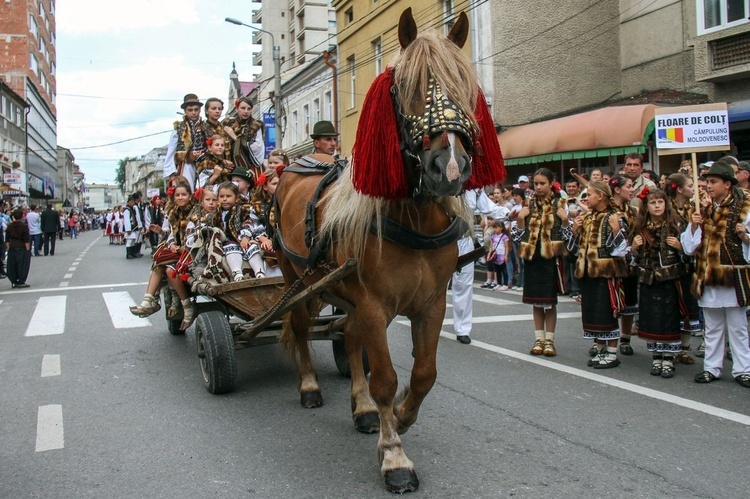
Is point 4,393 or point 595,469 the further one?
point 4,393

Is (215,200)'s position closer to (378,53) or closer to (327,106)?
(378,53)

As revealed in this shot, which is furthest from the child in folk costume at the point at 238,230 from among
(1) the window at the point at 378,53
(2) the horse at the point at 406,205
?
(1) the window at the point at 378,53

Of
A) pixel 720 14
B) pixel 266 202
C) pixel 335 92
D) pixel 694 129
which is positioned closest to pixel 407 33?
pixel 266 202

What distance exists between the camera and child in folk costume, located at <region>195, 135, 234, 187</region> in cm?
762

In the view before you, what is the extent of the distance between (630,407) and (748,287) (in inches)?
63.5

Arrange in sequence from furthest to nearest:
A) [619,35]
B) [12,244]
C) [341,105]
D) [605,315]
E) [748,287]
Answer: [341,105]
[619,35]
[12,244]
[605,315]
[748,287]

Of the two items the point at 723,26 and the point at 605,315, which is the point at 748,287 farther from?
the point at 723,26

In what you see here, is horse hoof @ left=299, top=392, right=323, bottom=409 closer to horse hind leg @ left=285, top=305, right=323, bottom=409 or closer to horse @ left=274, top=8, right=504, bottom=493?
horse hind leg @ left=285, top=305, right=323, bottom=409

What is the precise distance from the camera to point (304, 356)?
5.53 metres

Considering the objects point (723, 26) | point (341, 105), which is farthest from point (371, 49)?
point (723, 26)

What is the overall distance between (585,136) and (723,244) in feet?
35.7

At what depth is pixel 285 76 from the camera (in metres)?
42.5

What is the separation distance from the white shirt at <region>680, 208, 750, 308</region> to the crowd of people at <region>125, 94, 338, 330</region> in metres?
3.41

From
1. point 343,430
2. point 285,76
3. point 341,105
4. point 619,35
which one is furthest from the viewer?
point 285,76
